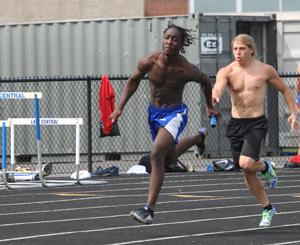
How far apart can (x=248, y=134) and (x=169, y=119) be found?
2.60 ft

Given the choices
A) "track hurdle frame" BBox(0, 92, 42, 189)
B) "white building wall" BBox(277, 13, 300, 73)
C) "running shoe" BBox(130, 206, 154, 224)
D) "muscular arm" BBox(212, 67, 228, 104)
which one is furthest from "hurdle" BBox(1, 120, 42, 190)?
"white building wall" BBox(277, 13, 300, 73)

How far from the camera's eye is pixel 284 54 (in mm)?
22234

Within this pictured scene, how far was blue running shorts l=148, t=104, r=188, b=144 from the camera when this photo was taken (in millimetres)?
10805

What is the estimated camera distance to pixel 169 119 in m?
10.8

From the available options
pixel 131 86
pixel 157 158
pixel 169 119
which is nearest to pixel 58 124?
pixel 131 86

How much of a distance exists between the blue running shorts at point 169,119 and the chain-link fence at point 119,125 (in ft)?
34.0

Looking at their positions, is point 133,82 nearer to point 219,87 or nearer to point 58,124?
point 219,87

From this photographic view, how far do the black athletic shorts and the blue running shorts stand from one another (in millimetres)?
497

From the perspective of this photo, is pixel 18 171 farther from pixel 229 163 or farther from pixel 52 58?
pixel 52 58

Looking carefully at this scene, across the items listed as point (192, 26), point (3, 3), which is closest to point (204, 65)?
point (192, 26)

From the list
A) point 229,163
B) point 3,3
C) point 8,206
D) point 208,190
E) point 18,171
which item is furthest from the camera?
point 3,3

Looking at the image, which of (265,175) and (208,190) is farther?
(208,190)

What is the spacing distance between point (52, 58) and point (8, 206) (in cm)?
953

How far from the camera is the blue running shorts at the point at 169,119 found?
10.8 meters
